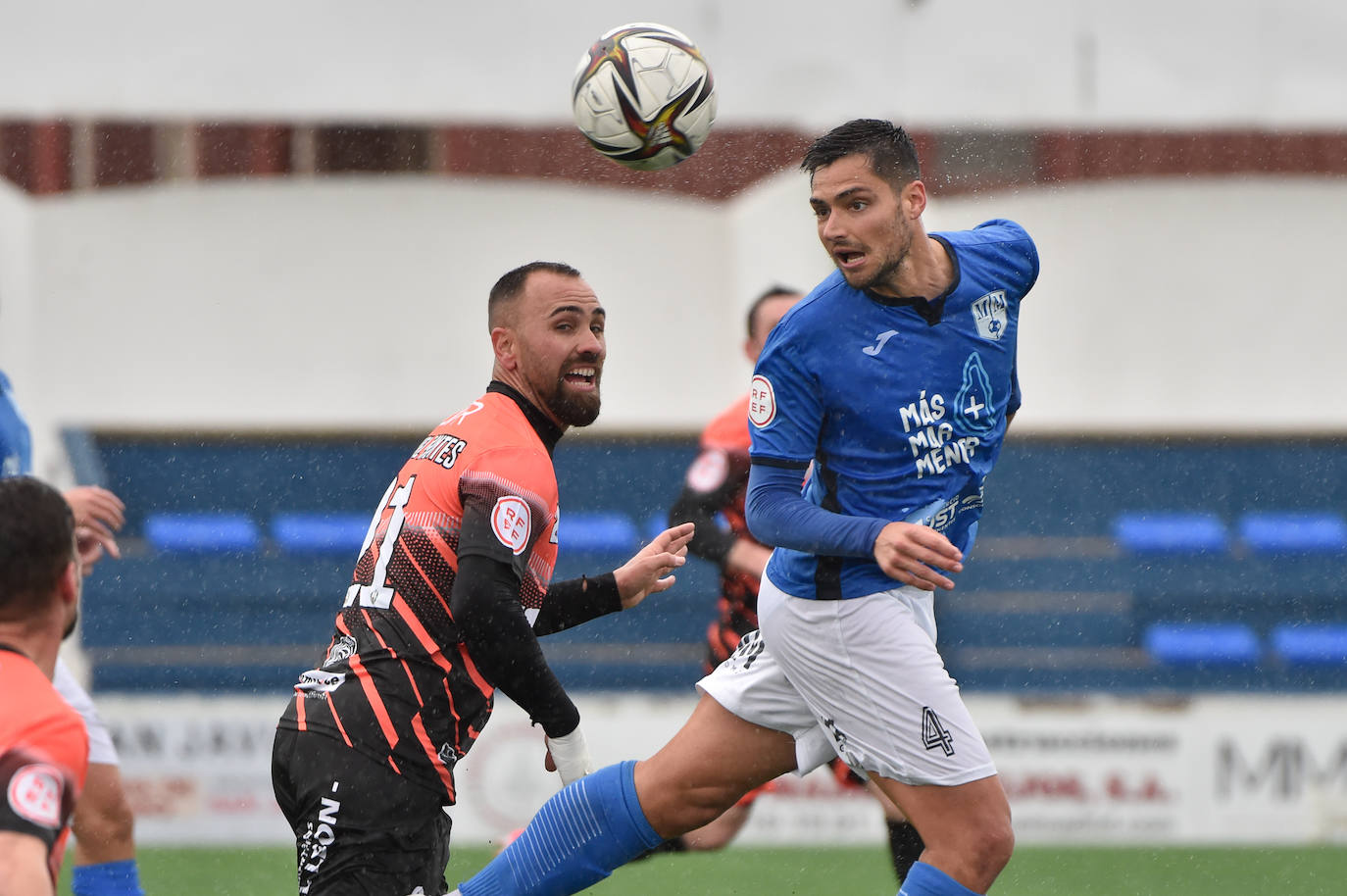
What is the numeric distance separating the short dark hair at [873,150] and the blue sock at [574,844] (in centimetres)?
164

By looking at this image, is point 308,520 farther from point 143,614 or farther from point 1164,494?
point 1164,494

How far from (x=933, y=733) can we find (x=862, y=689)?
21 centimetres

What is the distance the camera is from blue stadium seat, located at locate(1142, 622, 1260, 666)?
12.6m

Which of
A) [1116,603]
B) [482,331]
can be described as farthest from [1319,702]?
[482,331]

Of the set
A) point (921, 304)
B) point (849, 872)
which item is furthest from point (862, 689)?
point (849, 872)

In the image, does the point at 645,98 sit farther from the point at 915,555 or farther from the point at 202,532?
the point at 202,532

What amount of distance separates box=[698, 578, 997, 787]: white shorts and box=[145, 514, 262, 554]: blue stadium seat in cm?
887

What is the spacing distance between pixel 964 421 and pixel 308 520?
9.16 metres

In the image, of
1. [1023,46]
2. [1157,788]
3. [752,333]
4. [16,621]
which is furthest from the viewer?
[1023,46]

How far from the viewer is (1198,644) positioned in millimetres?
12594

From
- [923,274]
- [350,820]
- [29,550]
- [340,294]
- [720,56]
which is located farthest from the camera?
[340,294]

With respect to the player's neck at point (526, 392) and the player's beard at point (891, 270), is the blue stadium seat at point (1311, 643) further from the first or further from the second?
the player's neck at point (526, 392)

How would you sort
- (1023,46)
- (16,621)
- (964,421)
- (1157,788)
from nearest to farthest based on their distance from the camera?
(16,621), (964,421), (1157,788), (1023,46)

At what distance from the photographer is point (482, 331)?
40.5 feet
